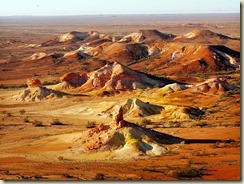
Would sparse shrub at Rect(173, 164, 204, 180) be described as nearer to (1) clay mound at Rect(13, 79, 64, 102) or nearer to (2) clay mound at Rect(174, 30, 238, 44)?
(1) clay mound at Rect(13, 79, 64, 102)

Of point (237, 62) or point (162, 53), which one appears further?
point (162, 53)

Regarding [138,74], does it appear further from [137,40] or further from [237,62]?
[137,40]

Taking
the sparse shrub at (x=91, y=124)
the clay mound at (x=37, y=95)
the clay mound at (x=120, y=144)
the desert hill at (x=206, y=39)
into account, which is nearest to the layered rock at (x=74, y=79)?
the clay mound at (x=37, y=95)

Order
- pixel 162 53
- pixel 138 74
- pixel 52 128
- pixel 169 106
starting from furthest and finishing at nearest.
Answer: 1. pixel 162 53
2. pixel 138 74
3. pixel 169 106
4. pixel 52 128

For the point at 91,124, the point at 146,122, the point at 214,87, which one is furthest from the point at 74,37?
the point at 146,122

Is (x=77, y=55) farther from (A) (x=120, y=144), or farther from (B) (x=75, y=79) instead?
(A) (x=120, y=144)

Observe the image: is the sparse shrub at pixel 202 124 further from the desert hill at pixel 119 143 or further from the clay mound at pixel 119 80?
the clay mound at pixel 119 80

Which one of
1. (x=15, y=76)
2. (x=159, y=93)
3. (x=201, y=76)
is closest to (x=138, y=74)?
(x=159, y=93)
